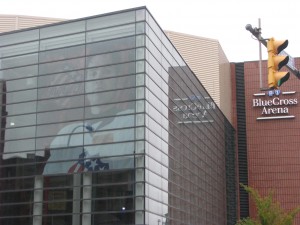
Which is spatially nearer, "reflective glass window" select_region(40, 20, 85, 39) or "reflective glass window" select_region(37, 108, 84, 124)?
"reflective glass window" select_region(37, 108, 84, 124)

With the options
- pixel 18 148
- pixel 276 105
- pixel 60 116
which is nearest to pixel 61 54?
pixel 60 116

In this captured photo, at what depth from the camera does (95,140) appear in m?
32.3

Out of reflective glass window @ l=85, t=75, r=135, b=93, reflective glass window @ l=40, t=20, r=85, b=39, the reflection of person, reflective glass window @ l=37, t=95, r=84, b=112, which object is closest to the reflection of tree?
reflective glass window @ l=37, t=95, r=84, b=112

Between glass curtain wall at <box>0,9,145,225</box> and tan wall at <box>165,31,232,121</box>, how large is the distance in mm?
21428

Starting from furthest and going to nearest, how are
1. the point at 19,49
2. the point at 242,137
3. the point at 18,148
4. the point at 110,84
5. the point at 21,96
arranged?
the point at 242,137 < the point at 19,49 < the point at 21,96 < the point at 18,148 < the point at 110,84

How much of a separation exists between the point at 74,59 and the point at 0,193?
8751 millimetres

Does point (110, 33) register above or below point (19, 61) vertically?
above

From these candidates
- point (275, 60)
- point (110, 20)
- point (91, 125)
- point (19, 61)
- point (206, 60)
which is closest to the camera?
point (275, 60)

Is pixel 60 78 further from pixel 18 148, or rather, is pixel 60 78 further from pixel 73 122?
pixel 18 148

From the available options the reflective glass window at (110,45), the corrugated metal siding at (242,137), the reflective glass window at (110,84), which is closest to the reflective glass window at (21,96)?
the reflective glass window at (110,84)

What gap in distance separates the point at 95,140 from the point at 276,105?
1185 inches

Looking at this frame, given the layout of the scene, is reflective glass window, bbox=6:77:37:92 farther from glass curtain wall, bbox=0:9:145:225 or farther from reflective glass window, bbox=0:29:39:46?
reflective glass window, bbox=0:29:39:46

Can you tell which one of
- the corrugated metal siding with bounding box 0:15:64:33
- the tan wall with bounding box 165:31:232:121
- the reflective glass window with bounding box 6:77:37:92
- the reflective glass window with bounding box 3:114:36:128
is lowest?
the reflective glass window with bounding box 3:114:36:128

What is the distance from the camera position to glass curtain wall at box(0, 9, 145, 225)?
31328mm
